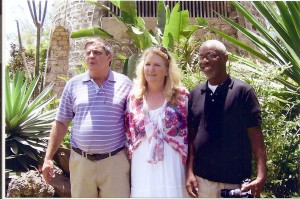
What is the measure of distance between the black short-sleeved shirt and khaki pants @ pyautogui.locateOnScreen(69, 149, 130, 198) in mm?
440

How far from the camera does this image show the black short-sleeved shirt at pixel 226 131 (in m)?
2.44

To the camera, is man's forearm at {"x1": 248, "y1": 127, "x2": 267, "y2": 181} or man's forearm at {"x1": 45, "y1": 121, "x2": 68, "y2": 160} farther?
man's forearm at {"x1": 45, "y1": 121, "x2": 68, "y2": 160}

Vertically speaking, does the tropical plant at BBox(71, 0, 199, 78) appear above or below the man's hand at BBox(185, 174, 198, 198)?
above

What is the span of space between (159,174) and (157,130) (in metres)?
0.25

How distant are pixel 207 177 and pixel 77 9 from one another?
4661 millimetres

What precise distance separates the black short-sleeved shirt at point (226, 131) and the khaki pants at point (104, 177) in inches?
17.3

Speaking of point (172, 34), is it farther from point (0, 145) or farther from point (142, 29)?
point (0, 145)

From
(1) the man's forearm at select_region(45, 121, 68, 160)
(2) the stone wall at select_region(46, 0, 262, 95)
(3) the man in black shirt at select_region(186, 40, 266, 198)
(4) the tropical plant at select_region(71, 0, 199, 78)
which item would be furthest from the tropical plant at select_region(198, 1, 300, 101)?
(2) the stone wall at select_region(46, 0, 262, 95)

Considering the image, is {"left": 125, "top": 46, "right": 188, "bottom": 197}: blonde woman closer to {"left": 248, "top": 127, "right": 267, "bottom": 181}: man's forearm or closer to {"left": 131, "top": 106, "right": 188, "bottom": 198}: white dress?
{"left": 131, "top": 106, "right": 188, "bottom": 198}: white dress

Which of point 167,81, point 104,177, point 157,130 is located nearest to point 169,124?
point 157,130

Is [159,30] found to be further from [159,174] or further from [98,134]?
[159,174]

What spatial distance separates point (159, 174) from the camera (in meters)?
2.52

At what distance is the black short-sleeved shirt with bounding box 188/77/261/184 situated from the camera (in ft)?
8.02

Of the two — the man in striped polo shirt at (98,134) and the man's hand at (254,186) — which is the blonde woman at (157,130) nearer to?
the man in striped polo shirt at (98,134)
